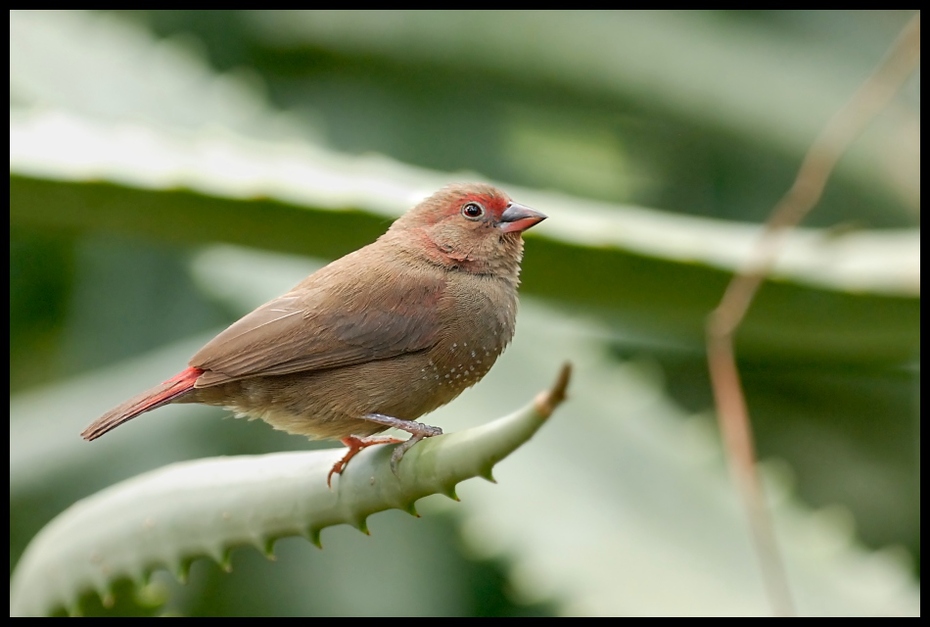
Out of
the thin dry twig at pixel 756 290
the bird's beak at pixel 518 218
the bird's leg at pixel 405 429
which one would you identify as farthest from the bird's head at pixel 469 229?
the thin dry twig at pixel 756 290

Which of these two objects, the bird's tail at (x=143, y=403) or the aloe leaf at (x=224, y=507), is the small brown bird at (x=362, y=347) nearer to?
the bird's tail at (x=143, y=403)

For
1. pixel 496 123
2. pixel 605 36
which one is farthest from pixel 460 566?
pixel 605 36

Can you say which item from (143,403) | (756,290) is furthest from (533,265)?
(143,403)

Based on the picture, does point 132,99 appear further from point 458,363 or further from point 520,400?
point 458,363

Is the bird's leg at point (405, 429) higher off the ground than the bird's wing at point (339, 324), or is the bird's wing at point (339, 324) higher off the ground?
the bird's wing at point (339, 324)

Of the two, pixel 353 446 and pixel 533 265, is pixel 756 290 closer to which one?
pixel 533 265

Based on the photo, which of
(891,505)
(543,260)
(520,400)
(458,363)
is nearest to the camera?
(458,363)

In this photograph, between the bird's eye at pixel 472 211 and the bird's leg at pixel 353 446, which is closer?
the bird's leg at pixel 353 446
